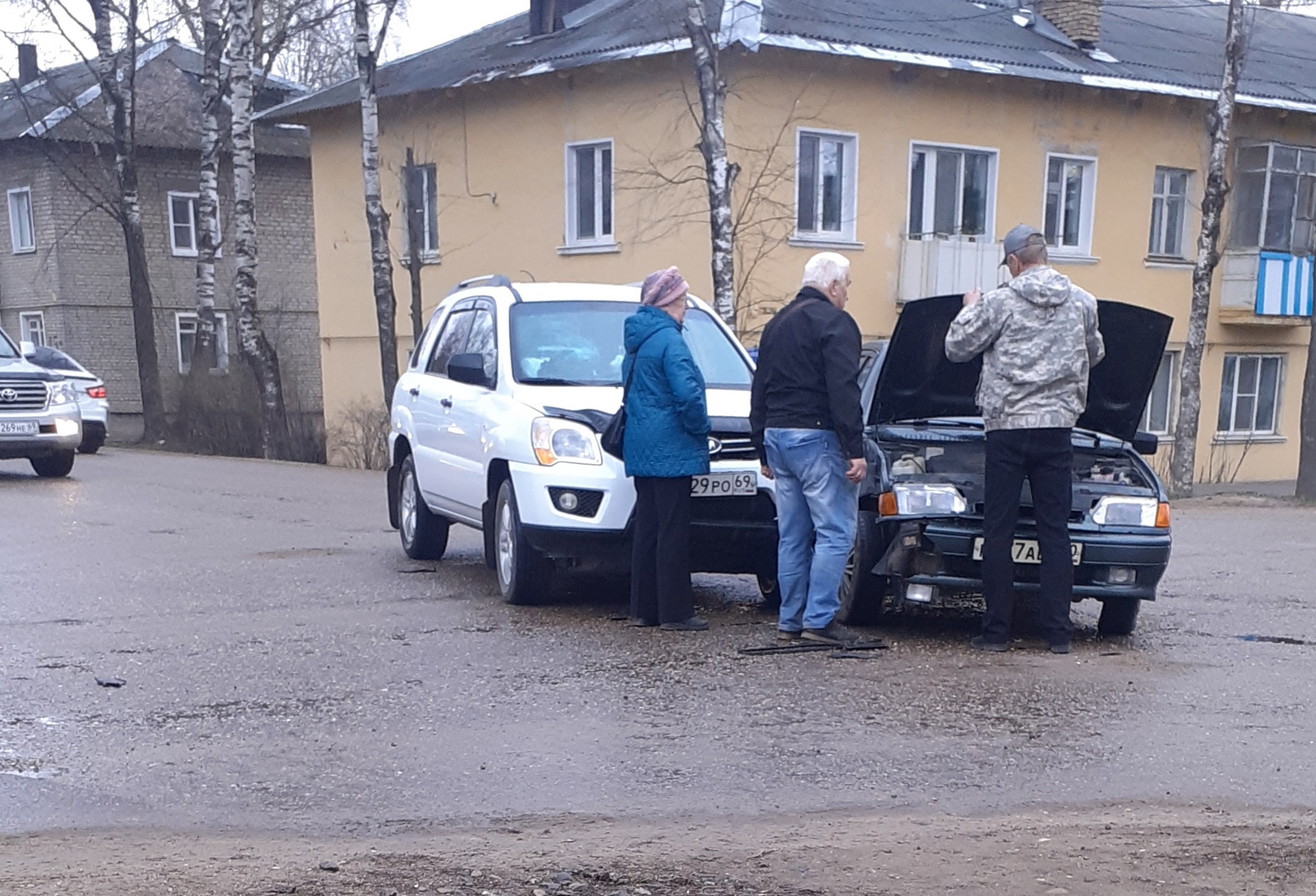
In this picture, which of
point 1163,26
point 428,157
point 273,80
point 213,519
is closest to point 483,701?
point 213,519

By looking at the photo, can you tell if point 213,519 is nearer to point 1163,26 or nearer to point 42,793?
point 42,793

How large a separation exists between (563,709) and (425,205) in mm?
20829

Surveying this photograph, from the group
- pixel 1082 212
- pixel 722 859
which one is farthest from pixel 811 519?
pixel 1082 212

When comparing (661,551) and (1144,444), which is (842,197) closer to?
(1144,444)

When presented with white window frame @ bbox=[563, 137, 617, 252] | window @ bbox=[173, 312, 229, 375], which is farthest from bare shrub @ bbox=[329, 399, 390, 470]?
window @ bbox=[173, 312, 229, 375]

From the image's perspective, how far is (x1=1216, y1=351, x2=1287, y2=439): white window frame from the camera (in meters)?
26.9

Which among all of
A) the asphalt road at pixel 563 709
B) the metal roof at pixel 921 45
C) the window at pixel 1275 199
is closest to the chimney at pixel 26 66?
the metal roof at pixel 921 45

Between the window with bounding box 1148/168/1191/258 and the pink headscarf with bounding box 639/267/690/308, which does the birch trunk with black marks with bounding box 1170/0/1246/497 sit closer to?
the window with bounding box 1148/168/1191/258

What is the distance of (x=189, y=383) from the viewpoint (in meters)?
26.1

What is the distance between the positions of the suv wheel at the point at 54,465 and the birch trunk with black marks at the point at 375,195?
509 centimetres

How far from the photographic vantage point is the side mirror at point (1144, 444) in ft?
26.6

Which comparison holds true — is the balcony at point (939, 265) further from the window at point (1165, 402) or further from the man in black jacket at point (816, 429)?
the man in black jacket at point (816, 429)

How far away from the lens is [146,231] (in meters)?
37.5

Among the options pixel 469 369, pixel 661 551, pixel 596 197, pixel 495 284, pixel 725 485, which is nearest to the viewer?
pixel 661 551
